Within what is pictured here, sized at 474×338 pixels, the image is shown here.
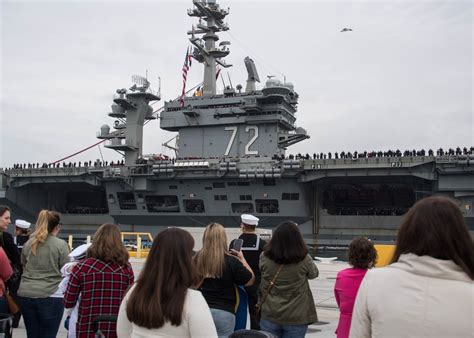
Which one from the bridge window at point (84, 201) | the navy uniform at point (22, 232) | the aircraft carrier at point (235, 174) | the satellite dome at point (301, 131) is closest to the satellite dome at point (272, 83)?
the aircraft carrier at point (235, 174)

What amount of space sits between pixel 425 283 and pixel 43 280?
3.30m

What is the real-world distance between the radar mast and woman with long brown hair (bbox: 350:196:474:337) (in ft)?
96.3

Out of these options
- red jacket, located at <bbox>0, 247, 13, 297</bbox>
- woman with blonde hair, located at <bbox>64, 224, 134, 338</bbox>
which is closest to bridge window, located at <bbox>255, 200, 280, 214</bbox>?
red jacket, located at <bbox>0, 247, 13, 297</bbox>

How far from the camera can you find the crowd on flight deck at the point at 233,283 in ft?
5.66

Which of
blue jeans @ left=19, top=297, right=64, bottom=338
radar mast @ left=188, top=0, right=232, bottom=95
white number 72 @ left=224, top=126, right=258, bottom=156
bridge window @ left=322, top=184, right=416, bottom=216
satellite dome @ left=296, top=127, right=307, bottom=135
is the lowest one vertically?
blue jeans @ left=19, top=297, right=64, bottom=338

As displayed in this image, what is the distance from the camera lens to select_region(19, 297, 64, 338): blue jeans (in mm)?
4020

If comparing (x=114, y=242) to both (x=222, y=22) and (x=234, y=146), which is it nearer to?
(x=234, y=146)

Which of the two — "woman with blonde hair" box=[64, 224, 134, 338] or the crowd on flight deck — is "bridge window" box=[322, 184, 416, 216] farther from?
"woman with blonde hair" box=[64, 224, 134, 338]

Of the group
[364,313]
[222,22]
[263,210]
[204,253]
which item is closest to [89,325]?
[204,253]

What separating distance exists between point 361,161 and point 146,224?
13.7 meters

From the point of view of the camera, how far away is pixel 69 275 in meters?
3.58

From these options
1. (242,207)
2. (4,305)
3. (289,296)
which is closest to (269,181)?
(242,207)

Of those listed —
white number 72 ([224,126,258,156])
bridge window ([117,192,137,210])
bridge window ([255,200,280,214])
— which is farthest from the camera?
bridge window ([117,192,137,210])

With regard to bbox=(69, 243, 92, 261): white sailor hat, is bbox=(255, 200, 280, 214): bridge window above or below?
above
